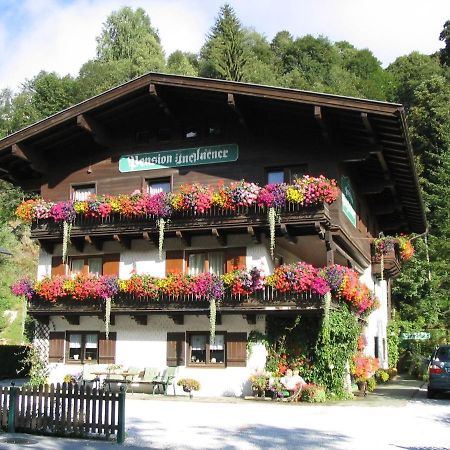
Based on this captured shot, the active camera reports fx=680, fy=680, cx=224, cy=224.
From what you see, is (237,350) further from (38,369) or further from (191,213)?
Result: (38,369)

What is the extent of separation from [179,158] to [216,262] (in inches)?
147

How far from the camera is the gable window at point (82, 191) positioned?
944 inches

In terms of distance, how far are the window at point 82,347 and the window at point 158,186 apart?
513 centimetres

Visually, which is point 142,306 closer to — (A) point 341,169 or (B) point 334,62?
(A) point 341,169

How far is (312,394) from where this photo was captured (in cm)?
1866

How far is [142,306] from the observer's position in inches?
826

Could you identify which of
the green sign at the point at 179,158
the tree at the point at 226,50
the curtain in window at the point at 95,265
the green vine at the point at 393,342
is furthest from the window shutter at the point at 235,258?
the tree at the point at 226,50

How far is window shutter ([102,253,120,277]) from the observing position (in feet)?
74.5

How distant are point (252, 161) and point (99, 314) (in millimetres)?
6914

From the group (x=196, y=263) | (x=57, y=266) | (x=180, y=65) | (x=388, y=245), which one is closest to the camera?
(x=196, y=263)

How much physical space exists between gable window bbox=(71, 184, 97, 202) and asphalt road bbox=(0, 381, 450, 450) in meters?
7.80

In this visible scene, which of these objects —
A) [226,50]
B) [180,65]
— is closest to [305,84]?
[226,50]

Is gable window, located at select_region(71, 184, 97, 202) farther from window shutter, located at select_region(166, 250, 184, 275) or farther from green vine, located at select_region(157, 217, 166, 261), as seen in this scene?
green vine, located at select_region(157, 217, 166, 261)

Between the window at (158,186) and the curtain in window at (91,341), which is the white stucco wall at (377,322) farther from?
→ the curtain in window at (91,341)
